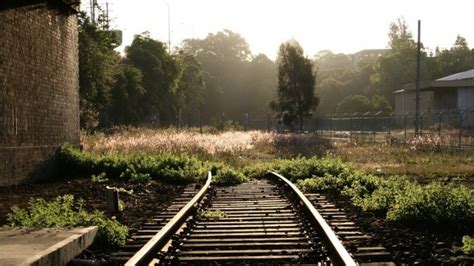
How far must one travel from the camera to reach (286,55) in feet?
177

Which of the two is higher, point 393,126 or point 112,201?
point 393,126

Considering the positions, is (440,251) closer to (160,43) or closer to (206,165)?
(206,165)

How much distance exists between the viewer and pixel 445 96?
64250 mm

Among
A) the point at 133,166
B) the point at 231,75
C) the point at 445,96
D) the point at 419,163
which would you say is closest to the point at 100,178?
the point at 133,166

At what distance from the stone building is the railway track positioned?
216 inches

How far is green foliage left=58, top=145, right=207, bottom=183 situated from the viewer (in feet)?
56.4

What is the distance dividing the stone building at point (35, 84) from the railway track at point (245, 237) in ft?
18.0

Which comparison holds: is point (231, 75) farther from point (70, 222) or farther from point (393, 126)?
point (70, 222)

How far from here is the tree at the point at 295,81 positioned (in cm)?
5388

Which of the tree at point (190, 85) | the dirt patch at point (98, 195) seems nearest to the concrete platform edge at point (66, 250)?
the dirt patch at point (98, 195)

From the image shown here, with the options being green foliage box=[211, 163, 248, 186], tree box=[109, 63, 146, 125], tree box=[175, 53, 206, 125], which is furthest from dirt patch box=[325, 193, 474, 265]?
tree box=[175, 53, 206, 125]

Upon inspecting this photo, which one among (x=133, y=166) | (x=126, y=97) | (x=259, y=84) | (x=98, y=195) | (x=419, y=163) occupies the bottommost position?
(x=419, y=163)

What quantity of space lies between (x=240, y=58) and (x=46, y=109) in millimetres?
129919

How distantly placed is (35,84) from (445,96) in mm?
55376
